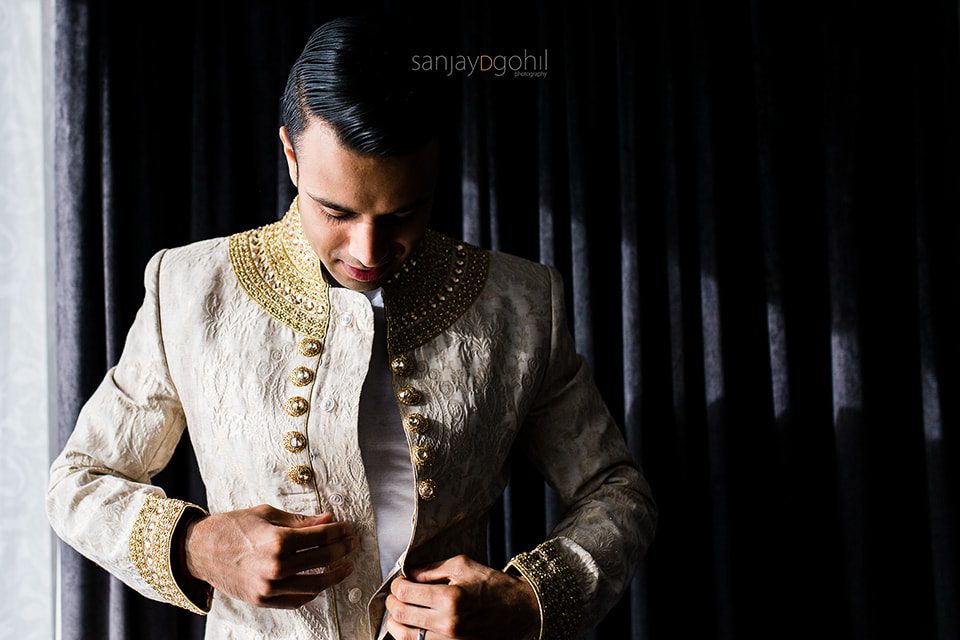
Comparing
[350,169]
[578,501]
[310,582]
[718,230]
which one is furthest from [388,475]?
[718,230]

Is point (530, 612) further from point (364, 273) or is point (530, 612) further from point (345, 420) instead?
point (364, 273)

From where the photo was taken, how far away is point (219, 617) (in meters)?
1.19

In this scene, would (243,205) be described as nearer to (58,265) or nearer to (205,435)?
(58,265)

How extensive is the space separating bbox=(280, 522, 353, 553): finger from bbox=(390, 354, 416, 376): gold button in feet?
0.65

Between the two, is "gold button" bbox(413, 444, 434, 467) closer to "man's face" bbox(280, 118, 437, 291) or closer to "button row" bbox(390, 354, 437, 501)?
"button row" bbox(390, 354, 437, 501)

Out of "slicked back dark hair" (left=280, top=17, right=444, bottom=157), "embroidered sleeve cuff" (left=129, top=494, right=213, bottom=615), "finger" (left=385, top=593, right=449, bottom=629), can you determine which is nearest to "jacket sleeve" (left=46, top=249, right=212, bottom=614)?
"embroidered sleeve cuff" (left=129, top=494, right=213, bottom=615)

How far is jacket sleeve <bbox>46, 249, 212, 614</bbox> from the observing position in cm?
109

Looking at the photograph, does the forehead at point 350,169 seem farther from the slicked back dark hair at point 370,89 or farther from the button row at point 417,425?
the button row at point 417,425

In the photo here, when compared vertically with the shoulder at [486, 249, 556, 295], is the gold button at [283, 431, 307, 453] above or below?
below

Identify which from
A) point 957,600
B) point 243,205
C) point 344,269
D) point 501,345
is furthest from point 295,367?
point 957,600

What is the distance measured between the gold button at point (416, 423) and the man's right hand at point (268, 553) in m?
0.14

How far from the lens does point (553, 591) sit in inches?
44.6

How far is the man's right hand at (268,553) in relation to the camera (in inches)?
40.2

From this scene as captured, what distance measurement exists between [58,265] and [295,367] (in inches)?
30.3
